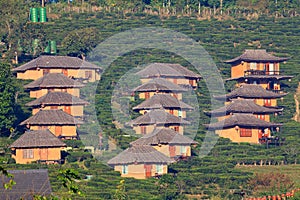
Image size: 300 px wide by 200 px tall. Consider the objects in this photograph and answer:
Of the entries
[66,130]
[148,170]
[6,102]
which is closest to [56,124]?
[66,130]

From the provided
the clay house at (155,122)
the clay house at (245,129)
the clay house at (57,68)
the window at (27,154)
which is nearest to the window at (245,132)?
the clay house at (245,129)

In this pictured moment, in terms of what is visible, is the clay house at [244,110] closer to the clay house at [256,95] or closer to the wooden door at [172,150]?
the clay house at [256,95]

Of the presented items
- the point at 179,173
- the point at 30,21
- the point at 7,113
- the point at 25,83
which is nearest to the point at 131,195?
the point at 179,173

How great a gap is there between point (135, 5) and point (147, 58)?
84.3 feet

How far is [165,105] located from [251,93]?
8732 millimetres

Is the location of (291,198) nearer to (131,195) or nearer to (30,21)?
(131,195)

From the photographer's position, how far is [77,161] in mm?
79000

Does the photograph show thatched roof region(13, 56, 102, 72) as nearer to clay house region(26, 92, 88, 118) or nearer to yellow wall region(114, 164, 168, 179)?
clay house region(26, 92, 88, 118)

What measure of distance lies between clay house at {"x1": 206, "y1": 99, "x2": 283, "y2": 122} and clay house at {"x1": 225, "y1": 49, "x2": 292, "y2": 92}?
670cm

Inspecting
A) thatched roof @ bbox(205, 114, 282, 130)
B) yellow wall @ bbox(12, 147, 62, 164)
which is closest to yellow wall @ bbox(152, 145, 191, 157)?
thatched roof @ bbox(205, 114, 282, 130)

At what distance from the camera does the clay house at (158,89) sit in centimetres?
9900

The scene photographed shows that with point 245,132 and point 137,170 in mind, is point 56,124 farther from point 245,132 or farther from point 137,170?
point 245,132

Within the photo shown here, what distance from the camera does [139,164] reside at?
253ft

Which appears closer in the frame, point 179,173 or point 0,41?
point 179,173
